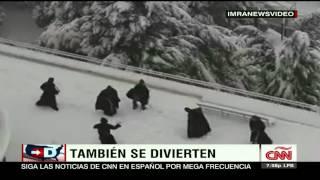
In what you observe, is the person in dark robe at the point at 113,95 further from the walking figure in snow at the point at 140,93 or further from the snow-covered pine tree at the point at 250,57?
the snow-covered pine tree at the point at 250,57

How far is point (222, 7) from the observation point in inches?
1134

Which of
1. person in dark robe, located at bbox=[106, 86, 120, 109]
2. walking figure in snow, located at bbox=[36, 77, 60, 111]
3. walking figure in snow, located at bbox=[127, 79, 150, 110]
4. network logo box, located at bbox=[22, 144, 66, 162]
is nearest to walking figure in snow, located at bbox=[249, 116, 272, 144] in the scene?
walking figure in snow, located at bbox=[127, 79, 150, 110]

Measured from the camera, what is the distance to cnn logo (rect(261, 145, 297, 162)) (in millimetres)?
17609

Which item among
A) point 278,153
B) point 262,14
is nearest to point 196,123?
point 278,153

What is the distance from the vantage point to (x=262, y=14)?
25.2 metres

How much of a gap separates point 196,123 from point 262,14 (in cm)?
771

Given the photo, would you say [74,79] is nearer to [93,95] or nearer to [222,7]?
[93,95]

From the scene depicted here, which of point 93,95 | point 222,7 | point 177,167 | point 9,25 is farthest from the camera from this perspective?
point 9,25

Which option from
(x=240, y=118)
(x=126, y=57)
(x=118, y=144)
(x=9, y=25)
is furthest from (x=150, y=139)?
(x=9, y=25)

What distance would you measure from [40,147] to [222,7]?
1278 centimetres

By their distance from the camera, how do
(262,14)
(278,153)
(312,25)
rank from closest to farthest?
(278,153) < (312,25) < (262,14)

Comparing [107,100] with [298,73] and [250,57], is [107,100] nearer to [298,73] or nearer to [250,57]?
[298,73]

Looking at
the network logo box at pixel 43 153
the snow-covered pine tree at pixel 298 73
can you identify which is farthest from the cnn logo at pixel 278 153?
the network logo box at pixel 43 153

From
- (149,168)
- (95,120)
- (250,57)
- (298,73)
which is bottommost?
(149,168)
